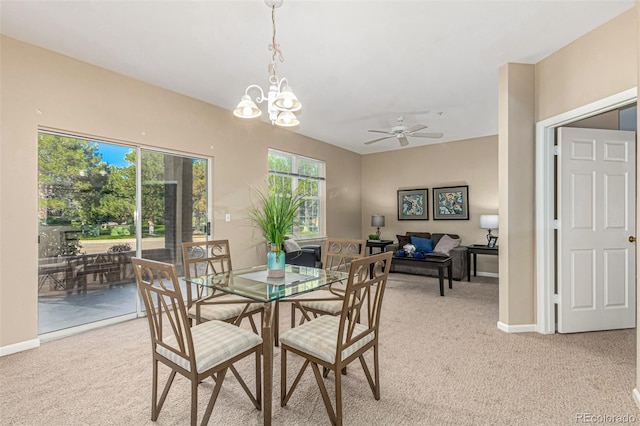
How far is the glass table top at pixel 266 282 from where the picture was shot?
195 cm

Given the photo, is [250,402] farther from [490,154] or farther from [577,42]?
[490,154]

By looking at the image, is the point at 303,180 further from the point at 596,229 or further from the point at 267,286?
the point at 596,229

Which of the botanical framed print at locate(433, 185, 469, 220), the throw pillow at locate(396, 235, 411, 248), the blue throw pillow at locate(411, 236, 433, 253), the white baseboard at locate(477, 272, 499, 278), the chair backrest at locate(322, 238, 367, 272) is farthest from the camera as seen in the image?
the throw pillow at locate(396, 235, 411, 248)

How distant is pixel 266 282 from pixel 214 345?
0.61 meters

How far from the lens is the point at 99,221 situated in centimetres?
332

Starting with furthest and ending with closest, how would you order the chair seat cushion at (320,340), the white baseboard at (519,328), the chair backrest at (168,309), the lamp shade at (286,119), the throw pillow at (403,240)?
the throw pillow at (403,240) → the white baseboard at (519,328) → the lamp shade at (286,119) → the chair seat cushion at (320,340) → the chair backrest at (168,309)

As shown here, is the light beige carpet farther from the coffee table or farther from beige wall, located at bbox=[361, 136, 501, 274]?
beige wall, located at bbox=[361, 136, 501, 274]

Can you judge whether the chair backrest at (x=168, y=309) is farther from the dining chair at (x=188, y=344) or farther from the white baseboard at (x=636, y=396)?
the white baseboard at (x=636, y=396)

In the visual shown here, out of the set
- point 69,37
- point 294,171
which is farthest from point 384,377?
point 294,171

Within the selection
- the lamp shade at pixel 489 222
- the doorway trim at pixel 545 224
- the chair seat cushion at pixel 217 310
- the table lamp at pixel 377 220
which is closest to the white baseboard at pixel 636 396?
the doorway trim at pixel 545 224

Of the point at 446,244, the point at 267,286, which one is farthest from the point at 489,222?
the point at 267,286

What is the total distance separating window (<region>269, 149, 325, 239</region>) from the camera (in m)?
5.52

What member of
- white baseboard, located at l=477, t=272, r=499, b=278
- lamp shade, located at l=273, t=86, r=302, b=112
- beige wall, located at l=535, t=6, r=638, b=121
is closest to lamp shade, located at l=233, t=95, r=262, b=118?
lamp shade, located at l=273, t=86, r=302, b=112

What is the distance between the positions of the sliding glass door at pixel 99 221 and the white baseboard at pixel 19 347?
19cm
